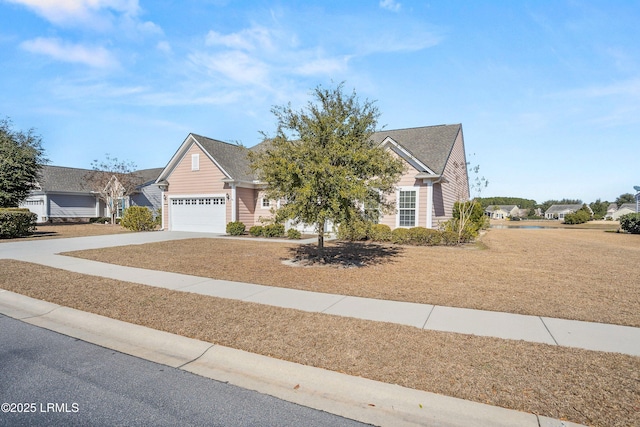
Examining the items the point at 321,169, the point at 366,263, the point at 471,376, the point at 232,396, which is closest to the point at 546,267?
the point at 366,263

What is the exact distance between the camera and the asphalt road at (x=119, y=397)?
3.02m

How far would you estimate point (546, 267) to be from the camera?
33.3 ft

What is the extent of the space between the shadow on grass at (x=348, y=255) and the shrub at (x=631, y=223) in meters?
21.8

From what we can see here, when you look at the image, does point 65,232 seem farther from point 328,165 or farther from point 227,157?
point 328,165

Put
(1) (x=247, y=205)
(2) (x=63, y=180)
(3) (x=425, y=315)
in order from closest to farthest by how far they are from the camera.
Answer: (3) (x=425, y=315) < (1) (x=247, y=205) < (2) (x=63, y=180)

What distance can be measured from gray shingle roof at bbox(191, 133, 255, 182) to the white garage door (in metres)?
1.85

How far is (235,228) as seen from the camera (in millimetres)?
19734

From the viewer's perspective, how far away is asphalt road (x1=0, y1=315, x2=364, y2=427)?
3.02 m

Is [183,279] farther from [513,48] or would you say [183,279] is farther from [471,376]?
[513,48]

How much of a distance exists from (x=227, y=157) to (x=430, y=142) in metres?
12.9

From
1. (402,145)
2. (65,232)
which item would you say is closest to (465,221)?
(402,145)

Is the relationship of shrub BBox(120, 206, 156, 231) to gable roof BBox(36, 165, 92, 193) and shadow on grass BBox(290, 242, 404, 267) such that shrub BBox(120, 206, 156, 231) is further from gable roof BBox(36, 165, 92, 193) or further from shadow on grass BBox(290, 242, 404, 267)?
gable roof BBox(36, 165, 92, 193)

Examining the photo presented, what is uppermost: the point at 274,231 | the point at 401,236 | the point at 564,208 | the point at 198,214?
the point at 564,208

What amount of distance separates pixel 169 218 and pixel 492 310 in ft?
71.0
